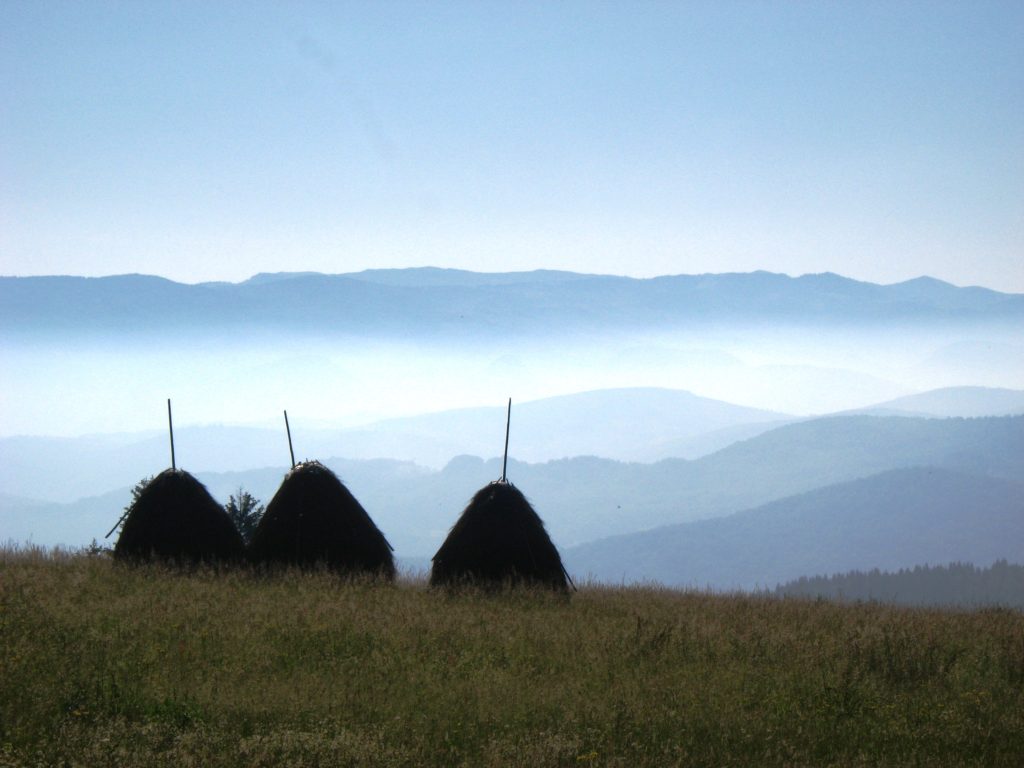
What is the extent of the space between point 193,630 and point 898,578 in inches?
5793

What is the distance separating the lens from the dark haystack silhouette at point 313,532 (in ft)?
61.6

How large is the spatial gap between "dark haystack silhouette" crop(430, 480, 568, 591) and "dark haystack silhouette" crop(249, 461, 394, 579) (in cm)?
153

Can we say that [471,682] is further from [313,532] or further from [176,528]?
[176,528]

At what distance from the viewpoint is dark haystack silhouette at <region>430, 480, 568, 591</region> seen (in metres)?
18.0

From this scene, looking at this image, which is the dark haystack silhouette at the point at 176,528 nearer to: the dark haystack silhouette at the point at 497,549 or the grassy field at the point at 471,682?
the grassy field at the point at 471,682

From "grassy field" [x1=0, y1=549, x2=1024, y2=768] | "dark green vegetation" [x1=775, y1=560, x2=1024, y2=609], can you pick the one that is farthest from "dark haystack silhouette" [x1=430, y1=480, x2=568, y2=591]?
"dark green vegetation" [x1=775, y1=560, x2=1024, y2=609]

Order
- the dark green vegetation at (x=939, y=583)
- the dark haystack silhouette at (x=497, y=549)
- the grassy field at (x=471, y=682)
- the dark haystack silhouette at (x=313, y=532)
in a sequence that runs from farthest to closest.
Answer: the dark green vegetation at (x=939, y=583) → the dark haystack silhouette at (x=313, y=532) → the dark haystack silhouette at (x=497, y=549) → the grassy field at (x=471, y=682)

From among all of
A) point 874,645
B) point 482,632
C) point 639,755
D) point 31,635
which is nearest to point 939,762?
point 639,755

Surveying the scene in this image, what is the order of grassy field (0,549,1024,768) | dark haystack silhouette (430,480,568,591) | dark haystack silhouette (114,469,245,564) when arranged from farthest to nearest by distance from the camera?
dark haystack silhouette (114,469,245,564)
dark haystack silhouette (430,480,568,591)
grassy field (0,549,1024,768)

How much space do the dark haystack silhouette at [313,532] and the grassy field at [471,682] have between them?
268 cm

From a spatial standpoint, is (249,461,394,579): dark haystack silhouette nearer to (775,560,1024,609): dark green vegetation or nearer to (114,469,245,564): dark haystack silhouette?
(114,469,245,564): dark haystack silhouette

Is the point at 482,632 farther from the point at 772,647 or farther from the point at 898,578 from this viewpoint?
the point at 898,578

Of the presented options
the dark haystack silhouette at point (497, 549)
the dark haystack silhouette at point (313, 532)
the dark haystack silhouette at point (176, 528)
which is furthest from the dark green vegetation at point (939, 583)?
the dark haystack silhouette at point (176, 528)

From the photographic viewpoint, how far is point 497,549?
1806 cm
